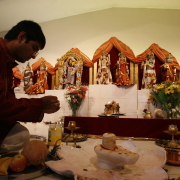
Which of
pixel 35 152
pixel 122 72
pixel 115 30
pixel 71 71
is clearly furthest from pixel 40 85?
pixel 35 152

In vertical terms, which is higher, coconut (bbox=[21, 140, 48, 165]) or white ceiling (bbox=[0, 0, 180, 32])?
white ceiling (bbox=[0, 0, 180, 32])

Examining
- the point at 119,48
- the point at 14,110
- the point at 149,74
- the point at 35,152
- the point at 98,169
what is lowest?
the point at 98,169

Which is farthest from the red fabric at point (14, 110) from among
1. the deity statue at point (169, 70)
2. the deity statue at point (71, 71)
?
A: the deity statue at point (169, 70)

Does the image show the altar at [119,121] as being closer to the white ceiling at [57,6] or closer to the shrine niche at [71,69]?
the shrine niche at [71,69]

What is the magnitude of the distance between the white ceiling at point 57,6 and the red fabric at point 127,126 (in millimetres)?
5809

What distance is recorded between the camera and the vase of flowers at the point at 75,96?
4.49 m

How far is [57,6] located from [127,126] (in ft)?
21.8

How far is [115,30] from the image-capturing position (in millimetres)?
7004

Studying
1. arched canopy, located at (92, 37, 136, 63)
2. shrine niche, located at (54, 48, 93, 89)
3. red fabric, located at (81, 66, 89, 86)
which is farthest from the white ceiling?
red fabric, located at (81, 66, 89, 86)

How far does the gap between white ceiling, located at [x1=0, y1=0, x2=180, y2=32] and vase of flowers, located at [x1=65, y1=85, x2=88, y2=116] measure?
4427 mm

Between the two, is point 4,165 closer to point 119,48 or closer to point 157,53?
point 119,48

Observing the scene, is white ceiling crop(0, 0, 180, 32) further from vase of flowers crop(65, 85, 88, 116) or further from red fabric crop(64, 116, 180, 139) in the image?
red fabric crop(64, 116, 180, 139)

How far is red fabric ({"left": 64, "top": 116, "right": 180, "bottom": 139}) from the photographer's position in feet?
8.29

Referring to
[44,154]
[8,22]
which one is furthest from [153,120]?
[8,22]
